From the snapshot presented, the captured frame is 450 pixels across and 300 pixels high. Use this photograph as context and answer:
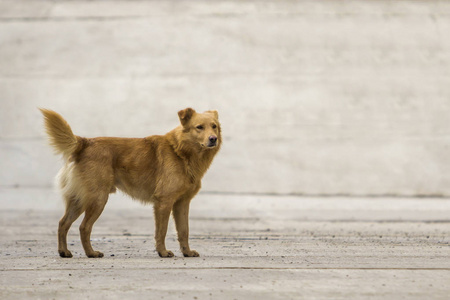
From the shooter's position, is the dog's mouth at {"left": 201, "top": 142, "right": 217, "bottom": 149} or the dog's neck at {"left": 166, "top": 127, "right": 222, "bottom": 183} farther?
the dog's neck at {"left": 166, "top": 127, "right": 222, "bottom": 183}

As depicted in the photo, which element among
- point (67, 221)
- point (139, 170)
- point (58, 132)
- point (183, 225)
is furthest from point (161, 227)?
point (58, 132)

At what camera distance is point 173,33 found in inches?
623

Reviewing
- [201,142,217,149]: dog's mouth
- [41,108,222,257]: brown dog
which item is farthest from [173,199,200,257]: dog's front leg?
[201,142,217,149]: dog's mouth

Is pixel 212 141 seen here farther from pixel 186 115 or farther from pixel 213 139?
pixel 186 115

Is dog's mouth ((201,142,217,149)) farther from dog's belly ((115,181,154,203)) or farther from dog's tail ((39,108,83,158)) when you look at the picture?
dog's tail ((39,108,83,158))

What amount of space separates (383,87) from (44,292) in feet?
37.9

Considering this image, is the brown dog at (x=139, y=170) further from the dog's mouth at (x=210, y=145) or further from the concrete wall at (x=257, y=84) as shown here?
the concrete wall at (x=257, y=84)

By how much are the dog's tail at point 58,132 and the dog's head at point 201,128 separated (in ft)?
3.48

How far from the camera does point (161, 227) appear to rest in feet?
22.0

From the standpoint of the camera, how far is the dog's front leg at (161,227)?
6.69 metres

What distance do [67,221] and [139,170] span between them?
2.71 ft

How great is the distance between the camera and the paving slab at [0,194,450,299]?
15.2 ft

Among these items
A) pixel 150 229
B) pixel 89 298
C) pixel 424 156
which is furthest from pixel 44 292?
pixel 424 156

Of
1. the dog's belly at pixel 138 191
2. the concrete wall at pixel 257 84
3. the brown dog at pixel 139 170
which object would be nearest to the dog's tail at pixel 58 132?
the brown dog at pixel 139 170
